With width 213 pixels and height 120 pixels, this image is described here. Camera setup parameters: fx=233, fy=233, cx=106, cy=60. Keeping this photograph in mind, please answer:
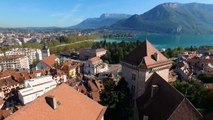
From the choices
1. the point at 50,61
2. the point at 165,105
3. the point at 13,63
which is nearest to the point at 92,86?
the point at 165,105

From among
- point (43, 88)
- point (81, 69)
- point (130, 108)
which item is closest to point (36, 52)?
point (81, 69)

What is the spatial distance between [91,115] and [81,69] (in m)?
56.7

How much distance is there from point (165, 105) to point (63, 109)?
8.61 meters

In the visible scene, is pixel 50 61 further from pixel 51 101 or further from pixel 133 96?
pixel 51 101

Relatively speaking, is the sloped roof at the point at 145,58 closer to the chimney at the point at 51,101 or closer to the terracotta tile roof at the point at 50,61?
the chimney at the point at 51,101

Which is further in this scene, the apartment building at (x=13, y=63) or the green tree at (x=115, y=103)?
the apartment building at (x=13, y=63)

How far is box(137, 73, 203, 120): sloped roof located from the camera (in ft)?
58.8

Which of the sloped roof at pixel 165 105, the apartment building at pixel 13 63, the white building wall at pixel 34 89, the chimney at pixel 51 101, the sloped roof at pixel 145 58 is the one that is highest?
the sloped roof at pixel 145 58

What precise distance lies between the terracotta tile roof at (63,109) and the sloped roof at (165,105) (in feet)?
14.7

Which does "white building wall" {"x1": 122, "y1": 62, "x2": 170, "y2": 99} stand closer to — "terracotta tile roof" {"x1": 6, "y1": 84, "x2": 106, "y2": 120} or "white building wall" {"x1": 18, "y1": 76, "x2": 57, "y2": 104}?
"terracotta tile roof" {"x1": 6, "y1": 84, "x2": 106, "y2": 120}

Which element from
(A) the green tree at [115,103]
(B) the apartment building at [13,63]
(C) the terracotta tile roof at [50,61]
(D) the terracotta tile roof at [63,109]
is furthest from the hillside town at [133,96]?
(B) the apartment building at [13,63]

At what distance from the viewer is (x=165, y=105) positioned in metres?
19.7

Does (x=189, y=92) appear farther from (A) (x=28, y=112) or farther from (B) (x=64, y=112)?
(A) (x=28, y=112)

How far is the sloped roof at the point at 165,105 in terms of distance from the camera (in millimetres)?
17922
